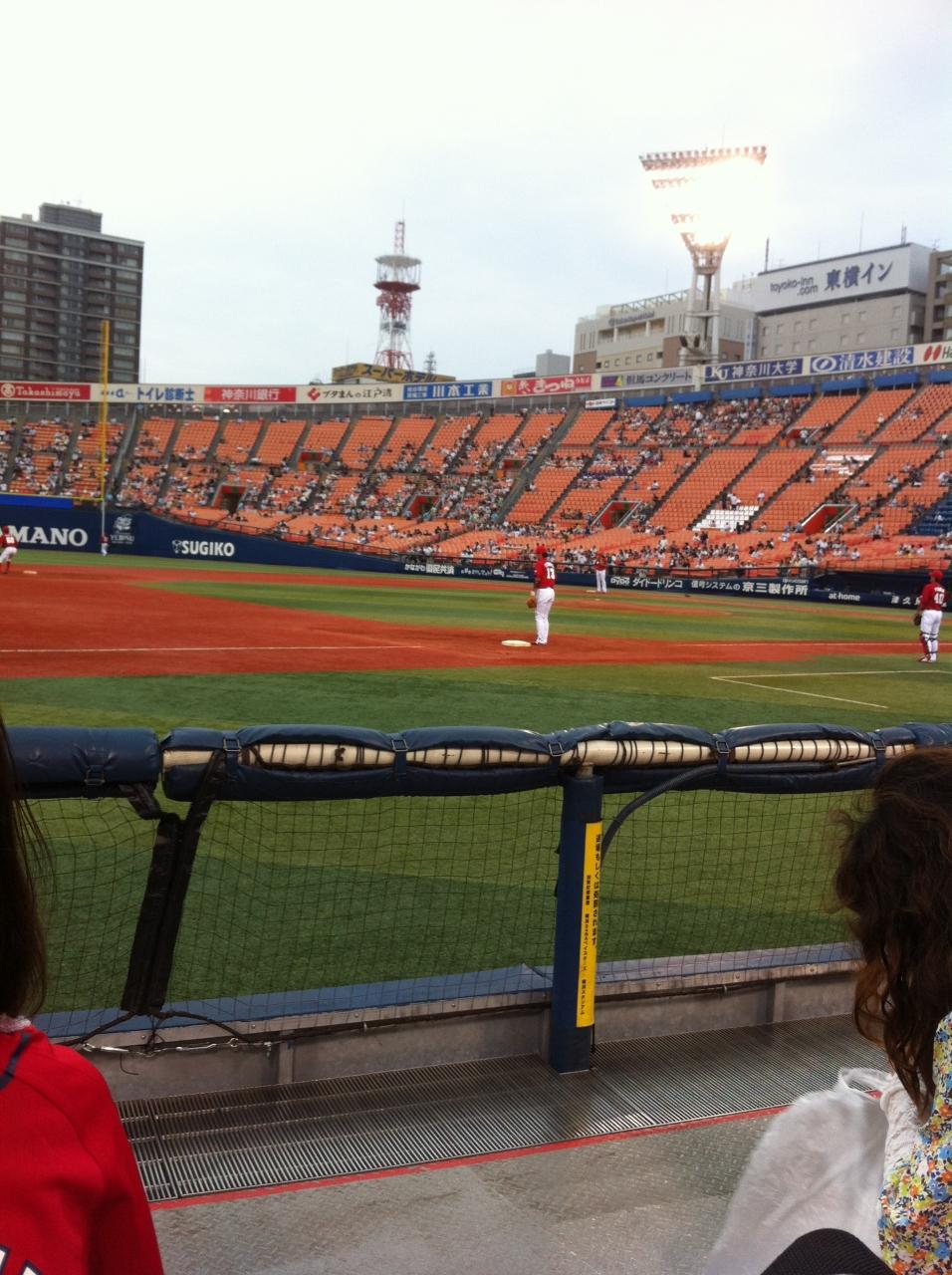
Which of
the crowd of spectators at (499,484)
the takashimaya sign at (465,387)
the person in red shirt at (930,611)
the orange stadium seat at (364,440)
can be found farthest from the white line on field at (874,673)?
the orange stadium seat at (364,440)

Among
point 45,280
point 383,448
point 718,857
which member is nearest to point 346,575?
point 383,448

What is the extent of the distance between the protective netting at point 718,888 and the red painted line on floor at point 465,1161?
0.75m

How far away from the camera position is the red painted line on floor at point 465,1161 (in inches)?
129

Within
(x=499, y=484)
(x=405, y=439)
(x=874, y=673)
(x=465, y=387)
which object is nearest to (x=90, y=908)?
(x=874, y=673)

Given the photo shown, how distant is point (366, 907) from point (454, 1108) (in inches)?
82.1

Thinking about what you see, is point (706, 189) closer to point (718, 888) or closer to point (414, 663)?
point (414, 663)

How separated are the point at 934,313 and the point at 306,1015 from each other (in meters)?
99.7

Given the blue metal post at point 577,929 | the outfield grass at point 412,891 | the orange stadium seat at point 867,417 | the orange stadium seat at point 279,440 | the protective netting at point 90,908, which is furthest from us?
the orange stadium seat at point 279,440

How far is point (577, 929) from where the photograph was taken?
4184 millimetres

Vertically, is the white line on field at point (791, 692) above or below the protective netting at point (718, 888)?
above

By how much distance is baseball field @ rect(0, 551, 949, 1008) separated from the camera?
542 centimetres

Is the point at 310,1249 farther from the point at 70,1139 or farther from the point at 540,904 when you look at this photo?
the point at 540,904

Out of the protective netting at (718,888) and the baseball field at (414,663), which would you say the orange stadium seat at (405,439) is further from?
the protective netting at (718,888)

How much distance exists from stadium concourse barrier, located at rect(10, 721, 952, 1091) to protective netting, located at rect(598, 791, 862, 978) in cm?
2
